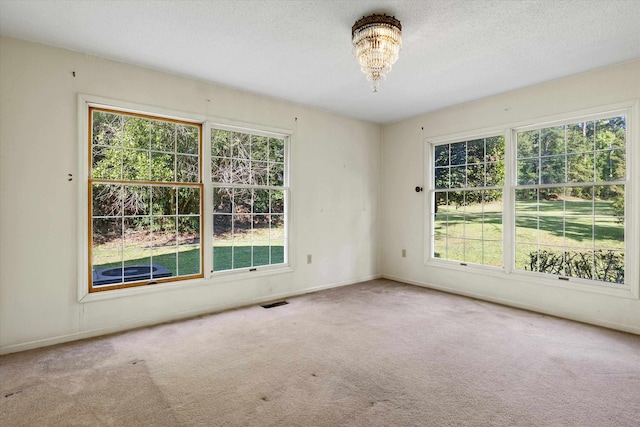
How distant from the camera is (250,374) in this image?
7.72 feet

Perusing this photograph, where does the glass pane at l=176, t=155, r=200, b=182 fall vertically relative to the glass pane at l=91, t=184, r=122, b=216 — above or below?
above

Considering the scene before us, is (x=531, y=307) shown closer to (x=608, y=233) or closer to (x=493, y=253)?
(x=493, y=253)

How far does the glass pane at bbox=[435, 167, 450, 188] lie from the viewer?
15.9 feet

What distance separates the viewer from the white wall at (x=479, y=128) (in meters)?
3.29

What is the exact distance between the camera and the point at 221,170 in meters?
3.95

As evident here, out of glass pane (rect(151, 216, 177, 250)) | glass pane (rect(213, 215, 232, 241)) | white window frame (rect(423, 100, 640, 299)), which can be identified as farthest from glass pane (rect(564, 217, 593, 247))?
glass pane (rect(151, 216, 177, 250))

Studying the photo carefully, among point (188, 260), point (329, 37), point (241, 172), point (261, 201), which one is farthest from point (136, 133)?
point (329, 37)

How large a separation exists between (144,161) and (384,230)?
12.4 feet

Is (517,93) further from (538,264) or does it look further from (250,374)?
(250,374)

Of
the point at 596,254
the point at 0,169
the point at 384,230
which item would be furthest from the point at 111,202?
the point at 596,254

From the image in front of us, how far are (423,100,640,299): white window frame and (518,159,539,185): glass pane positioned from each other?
0.19 ft

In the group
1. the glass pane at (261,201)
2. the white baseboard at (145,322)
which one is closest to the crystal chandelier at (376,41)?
the glass pane at (261,201)

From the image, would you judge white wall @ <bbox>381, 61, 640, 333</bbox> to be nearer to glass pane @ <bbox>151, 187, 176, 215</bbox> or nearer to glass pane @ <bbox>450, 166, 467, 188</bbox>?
glass pane @ <bbox>450, 166, 467, 188</bbox>

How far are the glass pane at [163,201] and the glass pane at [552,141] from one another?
434 cm
